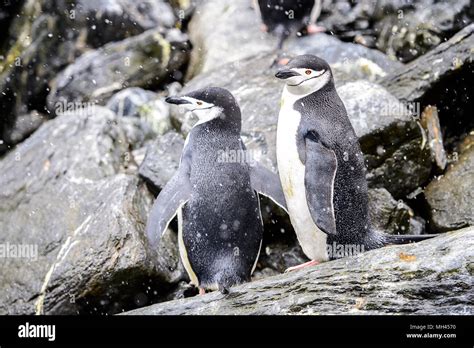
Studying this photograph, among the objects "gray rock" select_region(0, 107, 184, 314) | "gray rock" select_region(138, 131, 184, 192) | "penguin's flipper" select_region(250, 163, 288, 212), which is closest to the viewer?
"penguin's flipper" select_region(250, 163, 288, 212)

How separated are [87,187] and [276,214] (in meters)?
0.96

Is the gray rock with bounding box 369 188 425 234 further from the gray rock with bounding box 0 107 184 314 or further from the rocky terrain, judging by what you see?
the gray rock with bounding box 0 107 184 314

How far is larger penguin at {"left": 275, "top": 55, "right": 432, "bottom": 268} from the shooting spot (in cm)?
292

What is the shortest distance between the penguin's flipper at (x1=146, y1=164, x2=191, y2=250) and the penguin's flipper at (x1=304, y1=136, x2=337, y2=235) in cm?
51

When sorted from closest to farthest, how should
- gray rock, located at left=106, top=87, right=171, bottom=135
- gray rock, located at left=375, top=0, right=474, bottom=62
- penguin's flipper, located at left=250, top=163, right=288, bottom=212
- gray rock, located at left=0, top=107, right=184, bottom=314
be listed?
penguin's flipper, located at left=250, top=163, right=288, bottom=212
gray rock, located at left=0, top=107, right=184, bottom=314
gray rock, located at left=106, top=87, right=171, bottom=135
gray rock, located at left=375, top=0, right=474, bottom=62

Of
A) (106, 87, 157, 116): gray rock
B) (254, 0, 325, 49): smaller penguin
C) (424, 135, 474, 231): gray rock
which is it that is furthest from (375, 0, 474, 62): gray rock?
(106, 87, 157, 116): gray rock

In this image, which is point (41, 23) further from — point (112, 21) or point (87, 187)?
point (87, 187)

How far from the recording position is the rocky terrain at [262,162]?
2523mm

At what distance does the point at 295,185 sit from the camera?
9.94ft

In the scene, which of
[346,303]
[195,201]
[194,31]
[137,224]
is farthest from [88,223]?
[194,31]

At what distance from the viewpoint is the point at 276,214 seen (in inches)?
136

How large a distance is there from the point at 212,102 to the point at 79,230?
87cm

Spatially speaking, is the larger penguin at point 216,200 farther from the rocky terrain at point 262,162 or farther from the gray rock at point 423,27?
the gray rock at point 423,27

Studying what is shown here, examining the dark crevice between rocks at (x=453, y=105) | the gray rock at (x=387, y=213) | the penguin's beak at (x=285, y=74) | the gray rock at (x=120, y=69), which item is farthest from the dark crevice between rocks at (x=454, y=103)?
the gray rock at (x=120, y=69)
